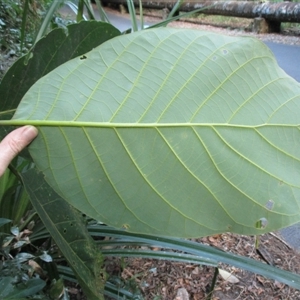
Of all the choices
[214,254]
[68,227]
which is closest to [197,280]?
[214,254]

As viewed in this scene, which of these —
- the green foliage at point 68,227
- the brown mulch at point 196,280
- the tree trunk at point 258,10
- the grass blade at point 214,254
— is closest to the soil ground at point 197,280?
the brown mulch at point 196,280

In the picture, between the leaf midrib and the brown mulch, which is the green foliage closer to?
the leaf midrib

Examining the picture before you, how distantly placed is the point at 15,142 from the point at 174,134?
0.17 m

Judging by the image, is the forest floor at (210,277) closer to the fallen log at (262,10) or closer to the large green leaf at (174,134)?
the large green leaf at (174,134)

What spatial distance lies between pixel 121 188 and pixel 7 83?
0.24m

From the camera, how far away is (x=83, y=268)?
55 cm

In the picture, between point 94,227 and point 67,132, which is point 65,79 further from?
point 94,227

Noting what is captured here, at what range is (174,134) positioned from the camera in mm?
406

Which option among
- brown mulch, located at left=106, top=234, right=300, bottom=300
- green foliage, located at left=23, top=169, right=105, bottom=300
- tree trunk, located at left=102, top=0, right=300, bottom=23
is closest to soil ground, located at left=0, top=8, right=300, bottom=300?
brown mulch, located at left=106, top=234, right=300, bottom=300

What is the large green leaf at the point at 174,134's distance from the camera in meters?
0.40

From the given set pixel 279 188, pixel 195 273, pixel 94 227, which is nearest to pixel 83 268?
pixel 279 188

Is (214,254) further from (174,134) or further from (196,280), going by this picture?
(174,134)

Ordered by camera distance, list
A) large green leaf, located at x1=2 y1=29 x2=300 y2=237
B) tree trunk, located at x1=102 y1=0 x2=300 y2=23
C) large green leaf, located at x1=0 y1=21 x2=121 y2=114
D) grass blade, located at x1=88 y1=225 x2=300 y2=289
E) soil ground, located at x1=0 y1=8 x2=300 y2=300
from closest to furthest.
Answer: large green leaf, located at x1=2 y1=29 x2=300 y2=237 < large green leaf, located at x1=0 y1=21 x2=121 y2=114 < grass blade, located at x1=88 y1=225 x2=300 y2=289 < soil ground, located at x1=0 y1=8 x2=300 y2=300 < tree trunk, located at x1=102 y1=0 x2=300 y2=23

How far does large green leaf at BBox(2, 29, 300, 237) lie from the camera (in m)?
0.40
